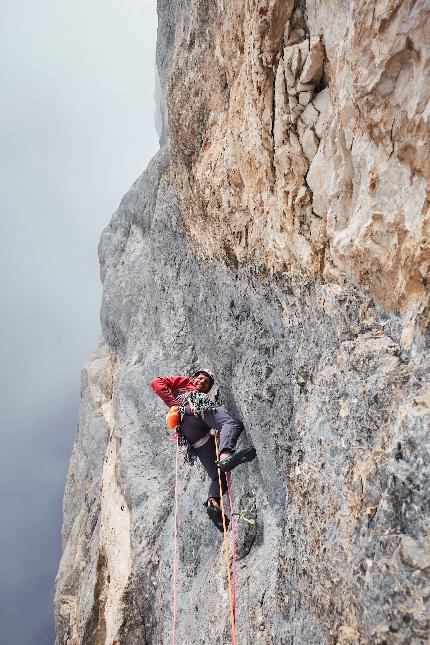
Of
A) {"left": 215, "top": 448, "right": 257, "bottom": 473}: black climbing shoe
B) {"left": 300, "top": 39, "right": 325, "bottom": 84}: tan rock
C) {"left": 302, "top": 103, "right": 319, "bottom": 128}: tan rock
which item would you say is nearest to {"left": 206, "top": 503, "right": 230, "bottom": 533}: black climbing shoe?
{"left": 215, "top": 448, "right": 257, "bottom": 473}: black climbing shoe

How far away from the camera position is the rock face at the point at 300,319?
2795 mm

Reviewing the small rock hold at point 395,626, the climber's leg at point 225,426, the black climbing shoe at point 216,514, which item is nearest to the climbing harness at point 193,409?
the climber's leg at point 225,426

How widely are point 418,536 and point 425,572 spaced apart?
0.19 meters

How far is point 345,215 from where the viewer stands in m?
3.61

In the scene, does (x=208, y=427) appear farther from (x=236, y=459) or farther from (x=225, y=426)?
(x=236, y=459)

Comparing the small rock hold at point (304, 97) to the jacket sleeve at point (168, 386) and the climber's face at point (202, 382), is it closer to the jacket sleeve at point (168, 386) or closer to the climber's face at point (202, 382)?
the climber's face at point (202, 382)

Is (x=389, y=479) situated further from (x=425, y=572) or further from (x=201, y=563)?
(x=201, y=563)

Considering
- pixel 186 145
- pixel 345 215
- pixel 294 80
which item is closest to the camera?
pixel 345 215

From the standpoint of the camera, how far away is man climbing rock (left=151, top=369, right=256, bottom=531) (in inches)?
229

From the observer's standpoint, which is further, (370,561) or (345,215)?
(345,215)

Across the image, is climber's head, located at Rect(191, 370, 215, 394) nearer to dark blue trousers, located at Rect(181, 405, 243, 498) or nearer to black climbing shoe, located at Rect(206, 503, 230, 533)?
dark blue trousers, located at Rect(181, 405, 243, 498)

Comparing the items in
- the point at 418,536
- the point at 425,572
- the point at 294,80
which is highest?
the point at 294,80

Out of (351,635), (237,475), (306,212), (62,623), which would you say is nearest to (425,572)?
(351,635)

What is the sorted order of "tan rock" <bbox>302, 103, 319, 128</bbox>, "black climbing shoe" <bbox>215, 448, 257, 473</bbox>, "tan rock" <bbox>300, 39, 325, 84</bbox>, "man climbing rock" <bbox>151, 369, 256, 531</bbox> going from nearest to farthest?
1. "tan rock" <bbox>300, 39, 325, 84</bbox>
2. "tan rock" <bbox>302, 103, 319, 128</bbox>
3. "black climbing shoe" <bbox>215, 448, 257, 473</bbox>
4. "man climbing rock" <bbox>151, 369, 256, 531</bbox>
